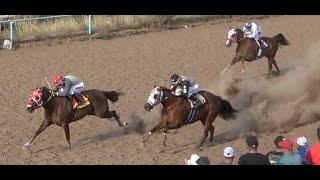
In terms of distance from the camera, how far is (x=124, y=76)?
A: 15.3 meters

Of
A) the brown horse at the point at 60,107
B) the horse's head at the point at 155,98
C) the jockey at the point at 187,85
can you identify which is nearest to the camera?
the horse's head at the point at 155,98

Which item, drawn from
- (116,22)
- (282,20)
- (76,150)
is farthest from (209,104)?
(282,20)

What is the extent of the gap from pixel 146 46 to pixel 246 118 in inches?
291

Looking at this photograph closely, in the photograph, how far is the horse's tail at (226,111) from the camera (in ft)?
35.2

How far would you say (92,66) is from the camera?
16.2 metres

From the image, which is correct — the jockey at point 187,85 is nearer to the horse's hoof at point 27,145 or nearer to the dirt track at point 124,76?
the dirt track at point 124,76

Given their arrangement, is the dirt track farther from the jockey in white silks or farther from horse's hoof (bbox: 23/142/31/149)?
the jockey in white silks

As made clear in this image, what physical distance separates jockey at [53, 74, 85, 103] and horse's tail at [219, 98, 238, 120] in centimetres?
257

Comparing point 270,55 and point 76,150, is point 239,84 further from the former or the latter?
point 76,150

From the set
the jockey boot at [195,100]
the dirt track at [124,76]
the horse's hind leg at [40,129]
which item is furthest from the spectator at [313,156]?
the horse's hind leg at [40,129]

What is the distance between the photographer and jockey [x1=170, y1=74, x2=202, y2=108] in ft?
33.0

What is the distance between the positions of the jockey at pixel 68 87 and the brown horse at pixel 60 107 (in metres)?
0.10

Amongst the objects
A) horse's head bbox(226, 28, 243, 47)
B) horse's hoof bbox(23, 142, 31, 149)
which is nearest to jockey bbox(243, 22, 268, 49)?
horse's head bbox(226, 28, 243, 47)

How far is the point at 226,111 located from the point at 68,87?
2.91 meters
